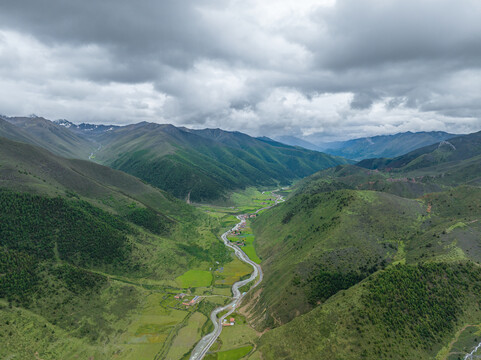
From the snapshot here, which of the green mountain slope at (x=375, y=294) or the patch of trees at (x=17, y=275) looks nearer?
the green mountain slope at (x=375, y=294)

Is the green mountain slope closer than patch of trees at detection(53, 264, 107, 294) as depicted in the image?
Yes

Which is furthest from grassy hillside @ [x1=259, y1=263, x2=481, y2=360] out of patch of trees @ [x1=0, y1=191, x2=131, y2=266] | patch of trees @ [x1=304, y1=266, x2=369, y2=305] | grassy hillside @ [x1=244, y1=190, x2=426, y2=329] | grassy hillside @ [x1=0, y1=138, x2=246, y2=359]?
patch of trees @ [x1=0, y1=191, x2=131, y2=266]

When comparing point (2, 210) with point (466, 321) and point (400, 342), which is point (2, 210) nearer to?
point (400, 342)

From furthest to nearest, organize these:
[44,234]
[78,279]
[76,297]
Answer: [44,234] < [78,279] < [76,297]

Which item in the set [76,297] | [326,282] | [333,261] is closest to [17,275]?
[76,297]

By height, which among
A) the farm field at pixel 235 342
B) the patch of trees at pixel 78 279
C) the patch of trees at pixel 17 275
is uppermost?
the patch of trees at pixel 17 275

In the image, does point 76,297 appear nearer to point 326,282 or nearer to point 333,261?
point 326,282

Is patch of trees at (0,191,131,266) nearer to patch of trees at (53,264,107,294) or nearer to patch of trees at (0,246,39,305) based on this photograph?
patch of trees at (0,246,39,305)

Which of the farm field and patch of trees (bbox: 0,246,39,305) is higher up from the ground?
patch of trees (bbox: 0,246,39,305)

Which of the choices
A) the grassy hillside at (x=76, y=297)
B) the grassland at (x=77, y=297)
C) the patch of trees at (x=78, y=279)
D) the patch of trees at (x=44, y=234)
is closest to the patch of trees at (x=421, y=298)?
the grassland at (x=77, y=297)

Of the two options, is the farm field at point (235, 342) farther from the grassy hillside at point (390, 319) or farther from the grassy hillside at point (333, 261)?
the grassy hillside at point (390, 319)

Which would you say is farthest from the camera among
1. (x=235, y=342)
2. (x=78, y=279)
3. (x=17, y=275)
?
(x=78, y=279)
